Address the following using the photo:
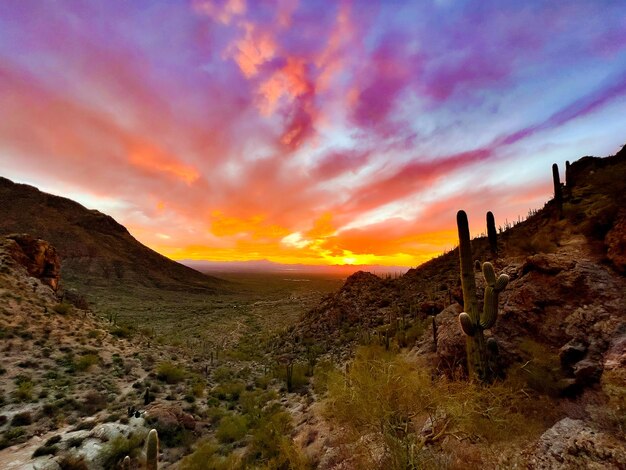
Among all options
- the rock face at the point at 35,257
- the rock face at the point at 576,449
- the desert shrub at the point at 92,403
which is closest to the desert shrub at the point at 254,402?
the desert shrub at the point at 92,403

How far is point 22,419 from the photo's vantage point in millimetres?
11023

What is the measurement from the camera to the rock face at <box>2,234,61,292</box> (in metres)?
25.5

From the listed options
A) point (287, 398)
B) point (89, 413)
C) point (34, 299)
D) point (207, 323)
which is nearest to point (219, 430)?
point (287, 398)

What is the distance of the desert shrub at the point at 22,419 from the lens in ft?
35.7

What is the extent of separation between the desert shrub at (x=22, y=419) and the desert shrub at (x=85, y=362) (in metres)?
4.78

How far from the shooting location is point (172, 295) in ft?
236

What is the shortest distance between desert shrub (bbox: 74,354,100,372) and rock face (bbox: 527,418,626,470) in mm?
19251

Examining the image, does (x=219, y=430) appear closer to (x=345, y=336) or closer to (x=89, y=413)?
(x=89, y=413)

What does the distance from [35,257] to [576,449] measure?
36.3 meters

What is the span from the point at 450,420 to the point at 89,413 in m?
13.7

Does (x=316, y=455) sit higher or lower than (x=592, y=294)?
lower

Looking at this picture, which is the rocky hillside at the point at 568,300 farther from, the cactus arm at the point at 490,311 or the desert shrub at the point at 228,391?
the desert shrub at the point at 228,391

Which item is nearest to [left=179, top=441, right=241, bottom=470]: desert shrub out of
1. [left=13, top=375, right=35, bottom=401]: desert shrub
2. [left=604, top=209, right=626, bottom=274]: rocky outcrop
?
[left=13, top=375, right=35, bottom=401]: desert shrub

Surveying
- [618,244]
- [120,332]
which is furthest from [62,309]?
[618,244]
